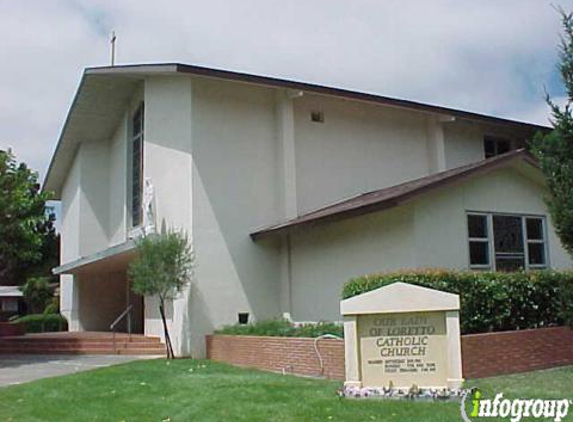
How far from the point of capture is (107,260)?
74.0 ft

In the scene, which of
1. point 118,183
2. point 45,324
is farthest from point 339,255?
point 45,324

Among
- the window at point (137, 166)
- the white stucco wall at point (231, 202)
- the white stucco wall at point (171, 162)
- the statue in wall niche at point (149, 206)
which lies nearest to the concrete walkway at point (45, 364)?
the white stucco wall at point (171, 162)

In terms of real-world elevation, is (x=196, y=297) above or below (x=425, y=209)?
below

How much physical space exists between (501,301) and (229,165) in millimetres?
8558

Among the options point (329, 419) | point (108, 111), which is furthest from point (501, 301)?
point (108, 111)

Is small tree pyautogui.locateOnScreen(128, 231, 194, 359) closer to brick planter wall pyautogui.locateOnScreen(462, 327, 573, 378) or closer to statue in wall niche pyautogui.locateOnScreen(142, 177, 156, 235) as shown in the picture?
statue in wall niche pyautogui.locateOnScreen(142, 177, 156, 235)

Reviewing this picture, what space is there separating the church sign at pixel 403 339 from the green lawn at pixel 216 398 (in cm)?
49

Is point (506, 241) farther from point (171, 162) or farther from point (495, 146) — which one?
point (171, 162)

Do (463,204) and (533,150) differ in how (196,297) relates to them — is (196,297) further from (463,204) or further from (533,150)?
(533,150)

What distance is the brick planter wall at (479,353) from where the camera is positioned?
11.9 meters

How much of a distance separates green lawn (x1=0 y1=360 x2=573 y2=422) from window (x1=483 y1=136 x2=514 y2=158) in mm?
12165

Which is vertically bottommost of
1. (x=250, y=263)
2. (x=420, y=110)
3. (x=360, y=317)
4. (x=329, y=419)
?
(x=329, y=419)

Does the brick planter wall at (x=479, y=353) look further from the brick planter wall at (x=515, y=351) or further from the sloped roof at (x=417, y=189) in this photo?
the sloped roof at (x=417, y=189)

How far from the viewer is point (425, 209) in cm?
1504
